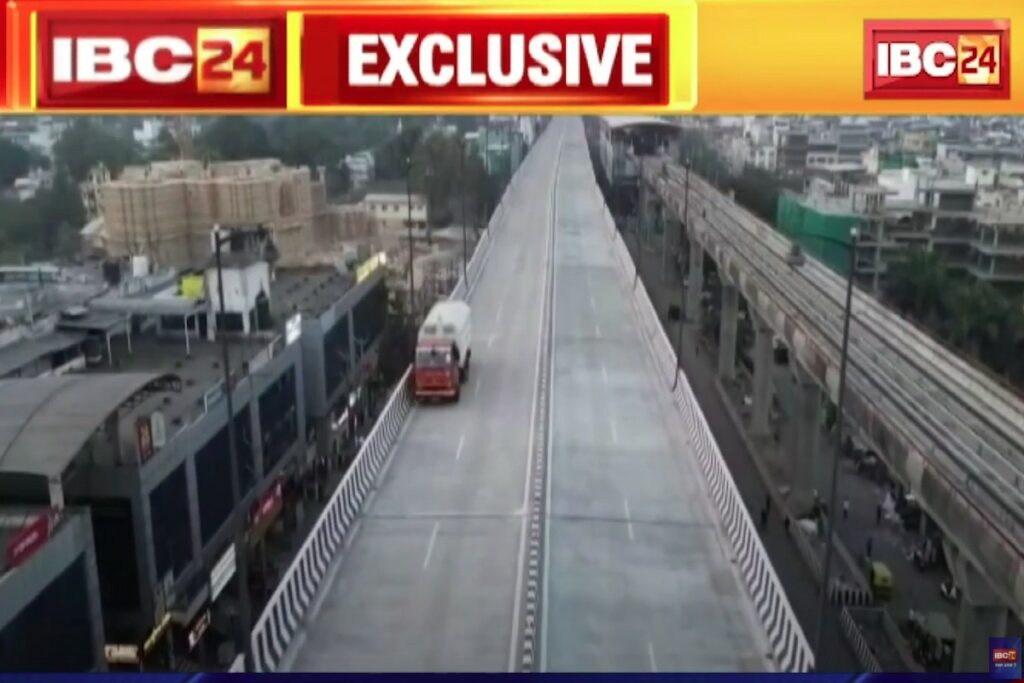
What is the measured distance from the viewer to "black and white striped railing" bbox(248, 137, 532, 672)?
243cm

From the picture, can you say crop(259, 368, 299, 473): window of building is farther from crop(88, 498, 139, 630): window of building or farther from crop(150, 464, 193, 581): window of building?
crop(88, 498, 139, 630): window of building

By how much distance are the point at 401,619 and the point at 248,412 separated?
654 millimetres

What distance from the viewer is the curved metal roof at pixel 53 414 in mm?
2289

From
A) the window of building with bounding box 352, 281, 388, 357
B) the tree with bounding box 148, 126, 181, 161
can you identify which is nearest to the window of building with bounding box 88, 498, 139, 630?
the window of building with bounding box 352, 281, 388, 357

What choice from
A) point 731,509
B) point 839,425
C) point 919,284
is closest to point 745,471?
point 731,509

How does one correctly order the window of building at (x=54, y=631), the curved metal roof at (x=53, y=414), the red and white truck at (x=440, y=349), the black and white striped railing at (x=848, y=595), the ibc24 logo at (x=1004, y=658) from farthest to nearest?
1. the red and white truck at (x=440, y=349)
2. the black and white striped railing at (x=848, y=595)
3. the ibc24 logo at (x=1004, y=658)
4. the curved metal roof at (x=53, y=414)
5. the window of building at (x=54, y=631)

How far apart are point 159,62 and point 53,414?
33.9 inches

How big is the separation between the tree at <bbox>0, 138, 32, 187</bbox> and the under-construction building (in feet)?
0.61

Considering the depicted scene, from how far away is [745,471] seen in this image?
8.57 ft

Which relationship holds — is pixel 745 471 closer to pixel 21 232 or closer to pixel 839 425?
pixel 839 425

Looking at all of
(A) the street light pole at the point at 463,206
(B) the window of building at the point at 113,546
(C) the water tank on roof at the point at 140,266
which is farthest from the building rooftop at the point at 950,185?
(B) the window of building at the point at 113,546

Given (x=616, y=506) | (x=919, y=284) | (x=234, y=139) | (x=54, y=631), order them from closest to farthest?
(x=54, y=631) < (x=234, y=139) < (x=919, y=284) < (x=616, y=506)

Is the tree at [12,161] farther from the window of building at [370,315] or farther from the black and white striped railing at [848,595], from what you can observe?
the black and white striped railing at [848,595]

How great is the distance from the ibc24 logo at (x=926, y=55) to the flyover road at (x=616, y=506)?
2.32ft
